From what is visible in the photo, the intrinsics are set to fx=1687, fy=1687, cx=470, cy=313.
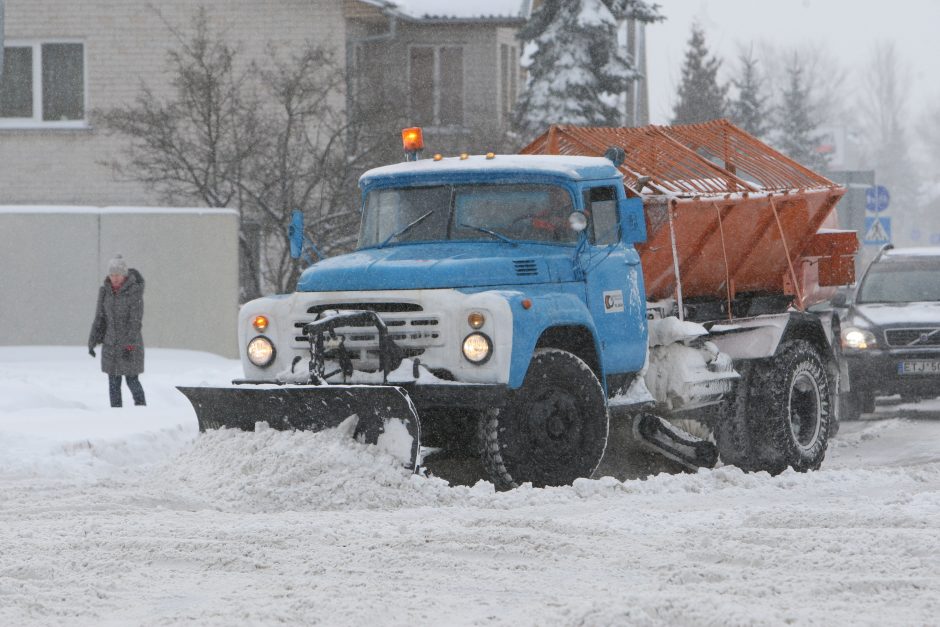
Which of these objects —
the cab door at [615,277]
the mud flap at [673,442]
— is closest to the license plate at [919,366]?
the mud flap at [673,442]

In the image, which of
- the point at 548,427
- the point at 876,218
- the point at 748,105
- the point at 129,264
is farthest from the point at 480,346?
the point at 748,105

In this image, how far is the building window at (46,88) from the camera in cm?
2917

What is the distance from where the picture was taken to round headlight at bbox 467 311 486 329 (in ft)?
31.4

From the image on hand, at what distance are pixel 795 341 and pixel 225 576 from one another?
6.75 metres

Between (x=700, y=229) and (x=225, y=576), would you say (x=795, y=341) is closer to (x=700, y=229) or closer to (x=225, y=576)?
(x=700, y=229)

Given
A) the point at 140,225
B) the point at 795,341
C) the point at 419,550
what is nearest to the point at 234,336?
the point at 140,225

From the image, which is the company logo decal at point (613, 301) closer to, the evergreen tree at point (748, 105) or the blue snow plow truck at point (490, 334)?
the blue snow plow truck at point (490, 334)

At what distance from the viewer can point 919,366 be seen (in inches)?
658

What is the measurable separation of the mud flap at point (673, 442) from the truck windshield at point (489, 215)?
1543 mm

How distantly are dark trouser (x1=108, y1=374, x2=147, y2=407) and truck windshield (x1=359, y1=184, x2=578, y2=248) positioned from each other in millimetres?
5575

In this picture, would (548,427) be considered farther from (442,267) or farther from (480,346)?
(442,267)

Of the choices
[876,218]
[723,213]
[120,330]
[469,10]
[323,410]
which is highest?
[469,10]

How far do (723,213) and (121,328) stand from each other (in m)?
6.34

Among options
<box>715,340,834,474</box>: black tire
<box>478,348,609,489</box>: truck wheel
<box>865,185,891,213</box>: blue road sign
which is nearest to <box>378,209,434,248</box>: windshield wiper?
<box>478,348,609,489</box>: truck wheel
